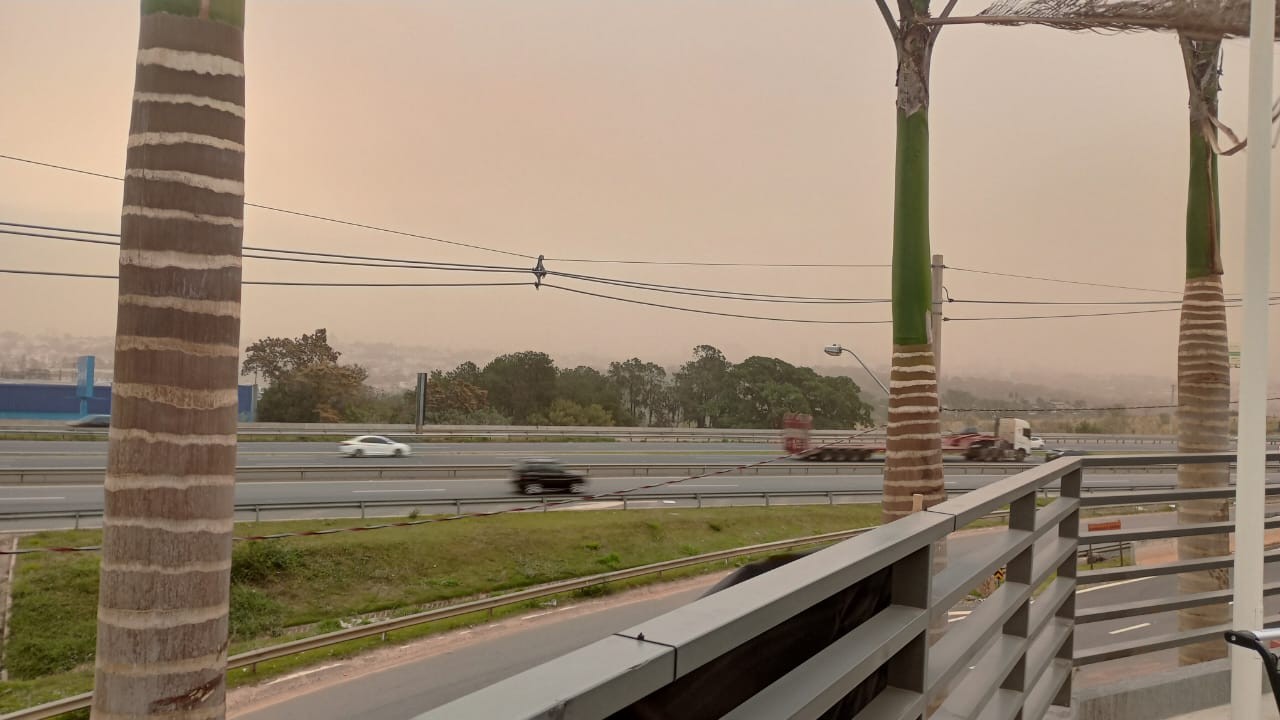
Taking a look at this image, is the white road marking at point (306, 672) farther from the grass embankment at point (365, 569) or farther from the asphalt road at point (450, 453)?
the asphalt road at point (450, 453)

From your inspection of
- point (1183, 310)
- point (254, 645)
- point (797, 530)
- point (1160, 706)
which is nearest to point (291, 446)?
point (254, 645)

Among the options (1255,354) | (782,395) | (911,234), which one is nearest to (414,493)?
(911,234)

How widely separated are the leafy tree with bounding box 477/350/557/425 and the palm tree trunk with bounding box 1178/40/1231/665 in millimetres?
31692

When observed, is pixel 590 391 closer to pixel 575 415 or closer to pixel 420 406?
pixel 575 415

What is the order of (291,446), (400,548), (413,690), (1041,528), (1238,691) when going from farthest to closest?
(291,446) → (400,548) → (413,690) → (1238,691) → (1041,528)

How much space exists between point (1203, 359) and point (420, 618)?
1232 cm

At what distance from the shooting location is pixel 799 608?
1.15 m

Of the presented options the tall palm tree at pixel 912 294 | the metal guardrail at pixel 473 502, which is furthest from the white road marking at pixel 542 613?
the tall palm tree at pixel 912 294

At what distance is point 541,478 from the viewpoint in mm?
23734

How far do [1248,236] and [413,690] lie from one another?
12535 mm

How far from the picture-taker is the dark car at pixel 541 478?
23594 mm

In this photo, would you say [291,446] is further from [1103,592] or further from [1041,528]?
[1041,528]

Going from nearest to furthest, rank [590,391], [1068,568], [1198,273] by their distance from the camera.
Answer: [1068,568] → [1198,273] → [590,391]

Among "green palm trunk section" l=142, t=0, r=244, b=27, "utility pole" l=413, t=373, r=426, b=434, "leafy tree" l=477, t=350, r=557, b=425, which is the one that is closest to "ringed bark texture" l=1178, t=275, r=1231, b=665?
"green palm trunk section" l=142, t=0, r=244, b=27
